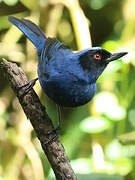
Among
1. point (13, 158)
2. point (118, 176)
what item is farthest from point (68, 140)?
point (118, 176)

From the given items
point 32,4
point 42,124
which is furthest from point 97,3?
point 42,124

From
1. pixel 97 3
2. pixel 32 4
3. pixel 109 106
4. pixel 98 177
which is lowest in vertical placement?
pixel 98 177

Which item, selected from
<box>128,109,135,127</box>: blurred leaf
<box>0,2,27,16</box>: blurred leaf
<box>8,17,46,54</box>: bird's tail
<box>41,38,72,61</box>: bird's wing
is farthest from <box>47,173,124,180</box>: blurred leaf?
<box>0,2,27,16</box>: blurred leaf

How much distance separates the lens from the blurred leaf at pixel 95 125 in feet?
16.0

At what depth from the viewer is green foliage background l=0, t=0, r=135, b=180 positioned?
4949 millimetres

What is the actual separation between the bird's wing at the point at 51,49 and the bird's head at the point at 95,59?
9.9 inches

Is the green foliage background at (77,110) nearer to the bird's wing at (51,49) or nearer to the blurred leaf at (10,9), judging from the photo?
the blurred leaf at (10,9)

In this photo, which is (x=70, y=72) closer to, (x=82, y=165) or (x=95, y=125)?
(x=95, y=125)

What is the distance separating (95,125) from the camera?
194 inches

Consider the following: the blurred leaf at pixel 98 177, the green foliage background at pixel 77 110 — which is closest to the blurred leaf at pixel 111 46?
the green foliage background at pixel 77 110

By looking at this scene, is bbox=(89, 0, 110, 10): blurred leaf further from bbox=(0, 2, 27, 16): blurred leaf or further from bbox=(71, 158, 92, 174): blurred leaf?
bbox=(71, 158, 92, 174): blurred leaf

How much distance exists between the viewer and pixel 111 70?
4902mm

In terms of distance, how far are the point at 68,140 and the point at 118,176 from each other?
1.50m

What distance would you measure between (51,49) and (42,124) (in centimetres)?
92
